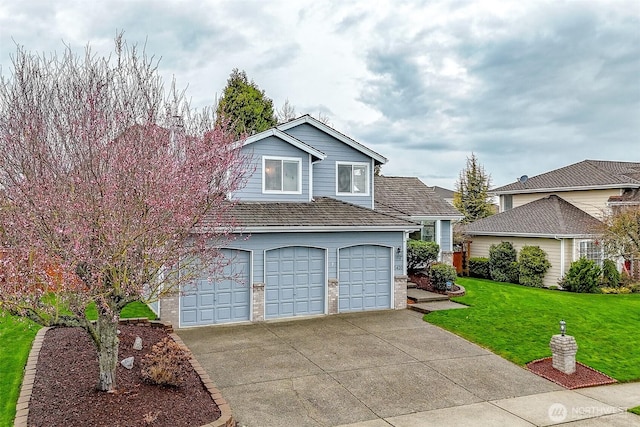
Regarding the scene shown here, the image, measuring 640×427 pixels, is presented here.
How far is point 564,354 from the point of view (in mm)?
9961

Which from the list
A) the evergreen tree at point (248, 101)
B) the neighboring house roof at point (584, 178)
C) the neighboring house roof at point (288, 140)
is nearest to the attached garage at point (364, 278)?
the neighboring house roof at point (288, 140)

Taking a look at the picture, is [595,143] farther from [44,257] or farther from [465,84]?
[44,257]

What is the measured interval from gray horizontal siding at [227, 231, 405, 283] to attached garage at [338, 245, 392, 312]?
0.77ft

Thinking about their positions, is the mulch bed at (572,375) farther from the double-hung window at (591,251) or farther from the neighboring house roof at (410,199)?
the double-hung window at (591,251)

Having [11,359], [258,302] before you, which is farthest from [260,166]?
[11,359]

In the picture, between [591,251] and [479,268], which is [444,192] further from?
[591,251]

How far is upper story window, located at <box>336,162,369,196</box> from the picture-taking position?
17609 mm

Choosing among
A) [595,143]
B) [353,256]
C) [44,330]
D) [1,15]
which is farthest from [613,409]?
[595,143]

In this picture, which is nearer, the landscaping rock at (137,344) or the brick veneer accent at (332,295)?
the landscaping rock at (137,344)

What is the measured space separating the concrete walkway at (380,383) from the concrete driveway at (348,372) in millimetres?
22

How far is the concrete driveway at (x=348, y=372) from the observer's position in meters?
7.82

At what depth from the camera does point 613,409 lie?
8.34 metres

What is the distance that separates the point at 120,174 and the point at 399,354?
7.68 meters

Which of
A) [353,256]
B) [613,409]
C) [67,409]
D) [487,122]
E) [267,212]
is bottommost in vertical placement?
[613,409]
